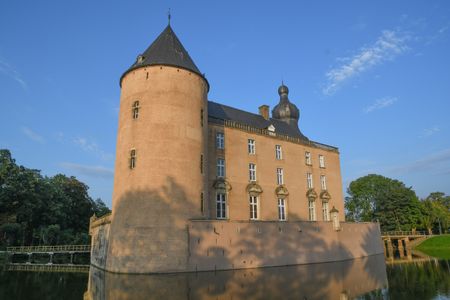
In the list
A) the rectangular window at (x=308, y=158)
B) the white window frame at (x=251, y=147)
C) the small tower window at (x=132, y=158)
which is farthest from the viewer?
the rectangular window at (x=308, y=158)

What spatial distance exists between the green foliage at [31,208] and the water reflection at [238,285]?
21368 millimetres

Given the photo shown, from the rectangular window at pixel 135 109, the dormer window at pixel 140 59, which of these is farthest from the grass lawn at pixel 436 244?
the dormer window at pixel 140 59

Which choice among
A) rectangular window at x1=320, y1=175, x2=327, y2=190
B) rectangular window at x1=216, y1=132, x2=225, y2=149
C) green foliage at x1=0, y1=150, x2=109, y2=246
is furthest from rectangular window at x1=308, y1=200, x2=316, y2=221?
green foliage at x1=0, y1=150, x2=109, y2=246

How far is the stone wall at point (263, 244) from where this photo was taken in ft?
58.9

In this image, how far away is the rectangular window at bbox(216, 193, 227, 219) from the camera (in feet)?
74.1

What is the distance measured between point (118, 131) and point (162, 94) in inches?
147

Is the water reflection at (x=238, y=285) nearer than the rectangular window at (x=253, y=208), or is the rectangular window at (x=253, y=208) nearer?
the water reflection at (x=238, y=285)

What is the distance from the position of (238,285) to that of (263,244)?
7.04m

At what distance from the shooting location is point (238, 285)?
13117mm

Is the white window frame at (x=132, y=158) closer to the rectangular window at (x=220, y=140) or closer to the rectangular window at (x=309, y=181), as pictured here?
the rectangular window at (x=220, y=140)

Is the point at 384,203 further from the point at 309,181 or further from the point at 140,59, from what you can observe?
the point at 140,59

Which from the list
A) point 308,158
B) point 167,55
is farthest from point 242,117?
point 167,55

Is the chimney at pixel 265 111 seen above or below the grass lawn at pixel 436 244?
above

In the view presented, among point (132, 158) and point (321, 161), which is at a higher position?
point (321, 161)
